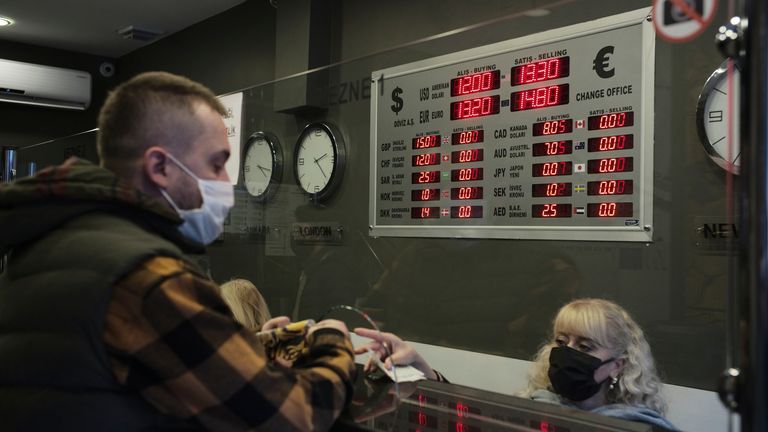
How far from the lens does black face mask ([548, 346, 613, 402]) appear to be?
5.33 ft

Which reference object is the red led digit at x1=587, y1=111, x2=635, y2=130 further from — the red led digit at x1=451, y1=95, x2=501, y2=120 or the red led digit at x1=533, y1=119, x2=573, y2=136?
the red led digit at x1=451, y1=95, x2=501, y2=120

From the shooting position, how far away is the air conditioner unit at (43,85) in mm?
4461

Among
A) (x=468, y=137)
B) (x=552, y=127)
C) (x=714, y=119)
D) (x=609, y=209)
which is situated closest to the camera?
(x=714, y=119)

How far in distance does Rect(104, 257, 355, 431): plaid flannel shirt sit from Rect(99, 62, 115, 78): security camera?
460 cm

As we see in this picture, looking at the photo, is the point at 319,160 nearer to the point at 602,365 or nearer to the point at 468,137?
the point at 468,137

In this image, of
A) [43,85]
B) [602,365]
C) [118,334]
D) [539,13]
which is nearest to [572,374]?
[602,365]

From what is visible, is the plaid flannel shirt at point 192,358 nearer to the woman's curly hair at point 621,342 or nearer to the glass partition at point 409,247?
the glass partition at point 409,247

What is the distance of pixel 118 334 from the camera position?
86cm

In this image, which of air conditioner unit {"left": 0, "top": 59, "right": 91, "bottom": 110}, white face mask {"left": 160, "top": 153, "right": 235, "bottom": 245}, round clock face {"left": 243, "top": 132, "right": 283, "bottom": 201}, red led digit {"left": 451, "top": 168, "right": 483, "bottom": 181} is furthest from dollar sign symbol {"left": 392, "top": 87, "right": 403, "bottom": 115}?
air conditioner unit {"left": 0, "top": 59, "right": 91, "bottom": 110}

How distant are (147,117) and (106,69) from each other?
4.37 meters

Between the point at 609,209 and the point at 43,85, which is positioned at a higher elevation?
the point at 43,85

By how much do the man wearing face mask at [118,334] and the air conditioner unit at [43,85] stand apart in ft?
13.2

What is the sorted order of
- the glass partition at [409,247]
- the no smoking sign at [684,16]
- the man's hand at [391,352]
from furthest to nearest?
the glass partition at [409,247]
the man's hand at [391,352]
the no smoking sign at [684,16]

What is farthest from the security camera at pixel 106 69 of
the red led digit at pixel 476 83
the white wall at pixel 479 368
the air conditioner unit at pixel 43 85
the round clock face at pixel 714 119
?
the round clock face at pixel 714 119
